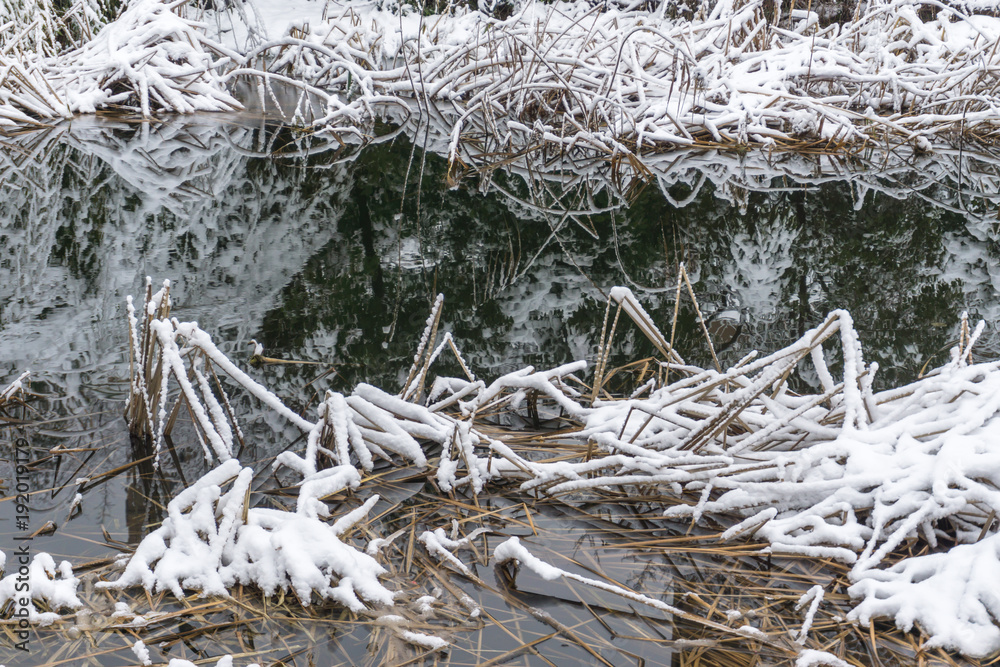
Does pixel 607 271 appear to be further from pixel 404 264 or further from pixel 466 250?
pixel 404 264

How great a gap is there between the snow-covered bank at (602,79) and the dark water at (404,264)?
15.5 inches

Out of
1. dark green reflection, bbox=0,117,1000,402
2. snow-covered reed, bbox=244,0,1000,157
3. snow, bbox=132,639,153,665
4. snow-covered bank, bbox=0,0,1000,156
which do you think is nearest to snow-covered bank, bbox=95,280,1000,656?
snow, bbox=132,639,153,665

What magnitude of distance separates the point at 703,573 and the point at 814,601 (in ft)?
0.89

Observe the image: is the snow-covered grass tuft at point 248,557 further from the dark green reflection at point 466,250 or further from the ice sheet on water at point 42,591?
the dark green reflection at point 466,250

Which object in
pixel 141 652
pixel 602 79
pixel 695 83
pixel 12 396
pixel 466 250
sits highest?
pixel 602 79

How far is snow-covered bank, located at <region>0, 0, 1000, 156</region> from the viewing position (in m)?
6.45

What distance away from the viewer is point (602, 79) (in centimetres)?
681

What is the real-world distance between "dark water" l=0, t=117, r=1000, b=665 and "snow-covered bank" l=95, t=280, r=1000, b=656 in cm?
16

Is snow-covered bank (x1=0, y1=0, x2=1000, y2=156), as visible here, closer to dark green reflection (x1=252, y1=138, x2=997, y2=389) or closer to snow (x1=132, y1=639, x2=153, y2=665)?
dark green reflection (x1=252, y1=138, x2=997, y2=389)

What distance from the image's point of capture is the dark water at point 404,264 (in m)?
2.27

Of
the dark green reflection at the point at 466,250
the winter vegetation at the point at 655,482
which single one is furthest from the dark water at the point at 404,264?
the winter vegetation at the point at 655,482

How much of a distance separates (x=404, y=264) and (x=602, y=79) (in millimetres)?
3674


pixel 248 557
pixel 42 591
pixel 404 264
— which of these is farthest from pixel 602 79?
pixel 42 591

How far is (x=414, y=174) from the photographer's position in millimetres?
5758
